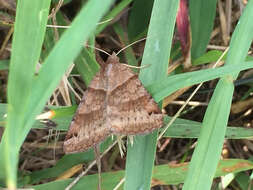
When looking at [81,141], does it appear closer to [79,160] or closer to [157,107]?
[157,107]

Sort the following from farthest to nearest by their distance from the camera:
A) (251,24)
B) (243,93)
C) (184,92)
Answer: (243,93) < (184,92) < (251,24)

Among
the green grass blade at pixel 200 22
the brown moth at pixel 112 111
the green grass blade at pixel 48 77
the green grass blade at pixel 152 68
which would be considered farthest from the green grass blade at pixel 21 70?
the green grass blade at pixel 200 22

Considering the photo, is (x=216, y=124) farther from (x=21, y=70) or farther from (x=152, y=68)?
(x=21, y=70)

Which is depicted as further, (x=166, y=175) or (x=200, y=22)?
(x=200, y=22)

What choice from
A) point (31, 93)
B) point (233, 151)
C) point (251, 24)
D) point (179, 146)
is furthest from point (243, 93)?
point (31, 93)

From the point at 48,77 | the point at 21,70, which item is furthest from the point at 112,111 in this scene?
the point at 48,77
